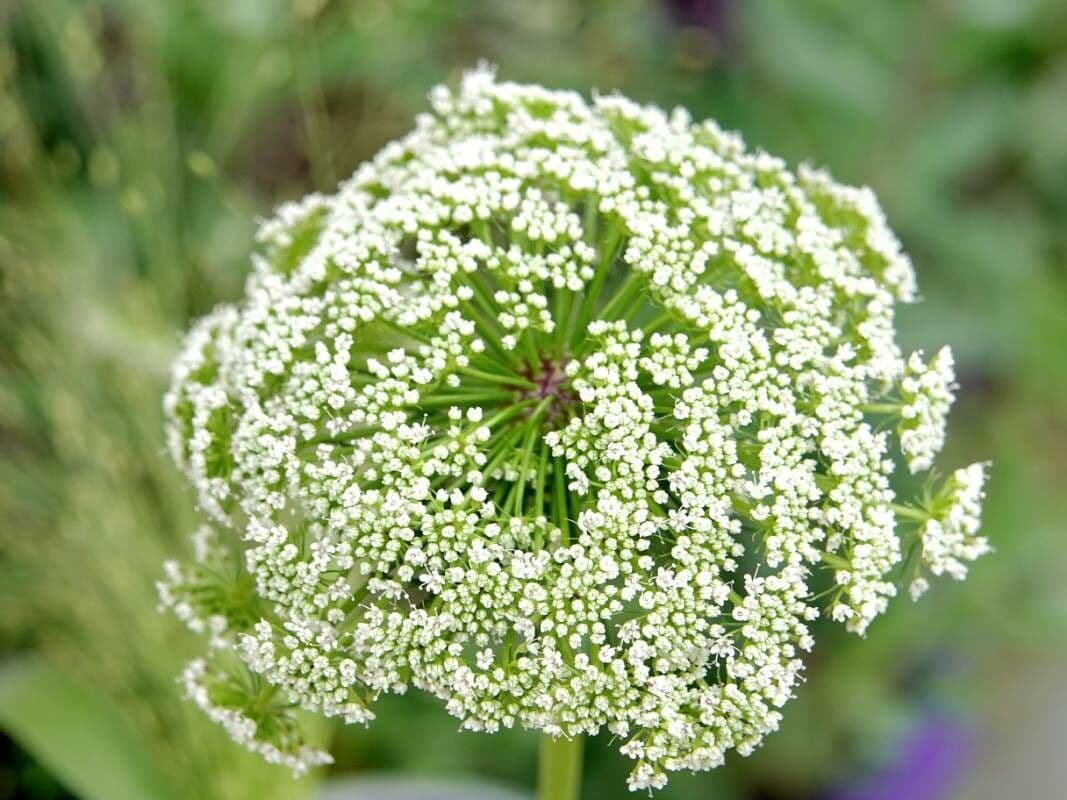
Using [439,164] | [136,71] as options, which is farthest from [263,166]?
[439,164]

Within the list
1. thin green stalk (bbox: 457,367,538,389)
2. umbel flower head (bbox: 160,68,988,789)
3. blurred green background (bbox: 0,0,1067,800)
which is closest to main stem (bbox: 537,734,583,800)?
umbel flower head (bbox: 160,68,988,789)

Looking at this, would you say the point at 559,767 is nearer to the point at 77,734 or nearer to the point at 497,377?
the point at 497,377

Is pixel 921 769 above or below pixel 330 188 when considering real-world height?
below

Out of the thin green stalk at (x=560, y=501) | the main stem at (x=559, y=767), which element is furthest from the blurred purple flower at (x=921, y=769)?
the thin green stalk at (x=560, y=501)

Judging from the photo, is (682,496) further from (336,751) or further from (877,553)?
(336,751)

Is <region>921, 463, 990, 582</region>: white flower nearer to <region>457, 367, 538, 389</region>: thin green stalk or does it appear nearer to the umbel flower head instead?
the umbel flower head

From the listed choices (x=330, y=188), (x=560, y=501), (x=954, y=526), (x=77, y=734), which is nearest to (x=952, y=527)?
(x=954, y=526)

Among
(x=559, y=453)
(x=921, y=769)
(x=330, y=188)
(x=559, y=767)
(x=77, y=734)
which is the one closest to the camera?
(x=559, y=453)

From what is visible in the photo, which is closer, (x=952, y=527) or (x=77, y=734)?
(x=952, y=527)
